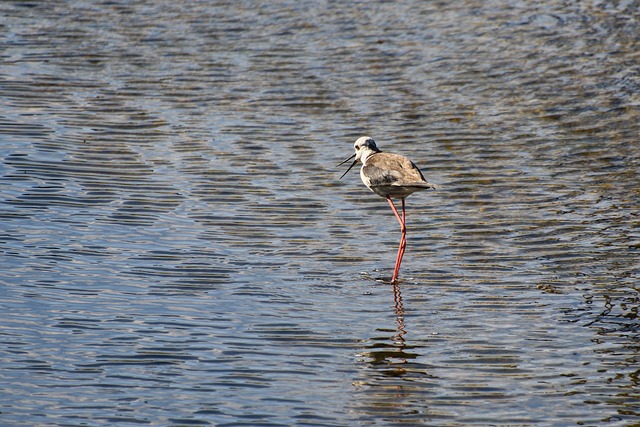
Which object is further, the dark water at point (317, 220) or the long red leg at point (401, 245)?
the long red leg at point (401, 245)

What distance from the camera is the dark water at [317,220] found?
684 centimetres

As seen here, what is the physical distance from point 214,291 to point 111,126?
5.00m

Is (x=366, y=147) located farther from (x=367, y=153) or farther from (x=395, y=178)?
(x=395, y=178)

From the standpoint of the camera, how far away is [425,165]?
Result: 39.1ft

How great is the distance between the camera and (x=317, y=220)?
10.3 metres

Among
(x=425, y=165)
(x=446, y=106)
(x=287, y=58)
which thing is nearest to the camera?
(x=425, y=165)

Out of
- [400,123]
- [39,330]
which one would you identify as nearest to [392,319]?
[39,330]

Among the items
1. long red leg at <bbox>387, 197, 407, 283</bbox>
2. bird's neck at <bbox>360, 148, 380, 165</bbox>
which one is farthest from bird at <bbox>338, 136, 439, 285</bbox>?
bird's neck at <bbox>360, 148, 380, 165</bbox>

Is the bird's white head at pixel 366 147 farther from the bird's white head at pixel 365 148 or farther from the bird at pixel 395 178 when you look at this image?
the bird at pixel 395 178

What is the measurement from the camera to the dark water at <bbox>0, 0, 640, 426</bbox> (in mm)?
6836

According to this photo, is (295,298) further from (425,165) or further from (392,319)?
(425,165)

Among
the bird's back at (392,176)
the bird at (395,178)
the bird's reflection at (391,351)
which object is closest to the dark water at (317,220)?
the bird's reflection at (391,351)

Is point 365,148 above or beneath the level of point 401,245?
above

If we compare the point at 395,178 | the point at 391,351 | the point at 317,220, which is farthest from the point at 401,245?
the point at 391,351
